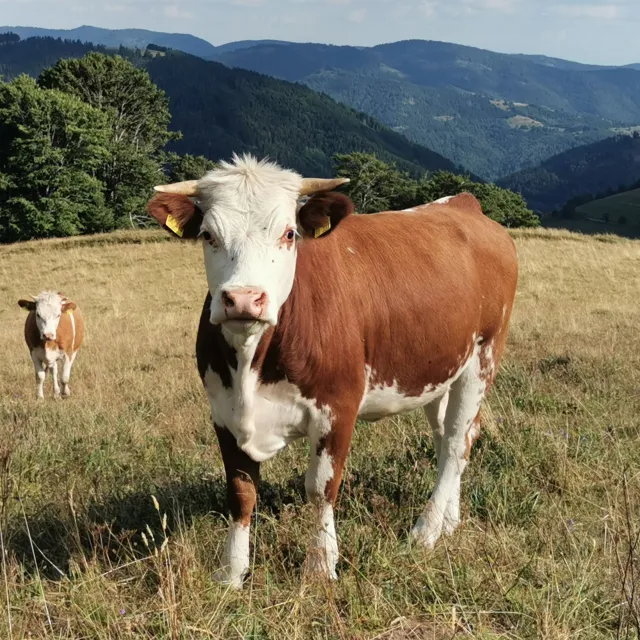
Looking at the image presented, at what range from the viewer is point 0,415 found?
784 centimetres

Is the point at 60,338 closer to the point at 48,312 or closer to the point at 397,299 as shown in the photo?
the point at 48,312

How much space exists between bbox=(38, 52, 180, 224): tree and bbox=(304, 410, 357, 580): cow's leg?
178 ft

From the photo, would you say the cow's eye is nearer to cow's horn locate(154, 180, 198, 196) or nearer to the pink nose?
cow's horn locate(154, 180, 198, 196)

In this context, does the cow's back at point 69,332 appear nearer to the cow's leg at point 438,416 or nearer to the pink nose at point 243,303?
the cow's leg at point 438,416

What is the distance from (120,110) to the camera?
60312 mm

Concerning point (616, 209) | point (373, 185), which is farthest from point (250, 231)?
point (616, 209)

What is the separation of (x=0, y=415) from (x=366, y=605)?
242 inches

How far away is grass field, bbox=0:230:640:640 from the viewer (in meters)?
3.02

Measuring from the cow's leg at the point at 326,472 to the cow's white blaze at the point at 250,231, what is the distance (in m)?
0.87

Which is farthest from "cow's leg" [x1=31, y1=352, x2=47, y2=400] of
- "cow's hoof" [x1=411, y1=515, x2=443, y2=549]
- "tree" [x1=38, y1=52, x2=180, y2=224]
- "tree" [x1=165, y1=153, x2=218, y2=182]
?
"tree" [x1=165, y1=153, x2=218, y2=182]

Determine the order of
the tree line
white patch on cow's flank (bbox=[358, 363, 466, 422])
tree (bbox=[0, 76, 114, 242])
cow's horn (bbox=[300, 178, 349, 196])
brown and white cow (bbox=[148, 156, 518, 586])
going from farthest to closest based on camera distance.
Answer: the tree line < tree (bbox=[0, 76, 114, 242]) < white patch on cow's flank (bbox=[358, 363, 466, 422]) < cow's horn (bbox=[300, 178, 349, 196]) < brown and white cow (bbox=[148, 156, 518, 586])

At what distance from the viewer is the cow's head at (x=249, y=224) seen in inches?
117

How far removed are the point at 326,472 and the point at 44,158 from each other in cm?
5044

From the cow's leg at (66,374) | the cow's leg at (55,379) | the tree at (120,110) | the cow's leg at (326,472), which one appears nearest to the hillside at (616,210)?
the tree at (120,110)
